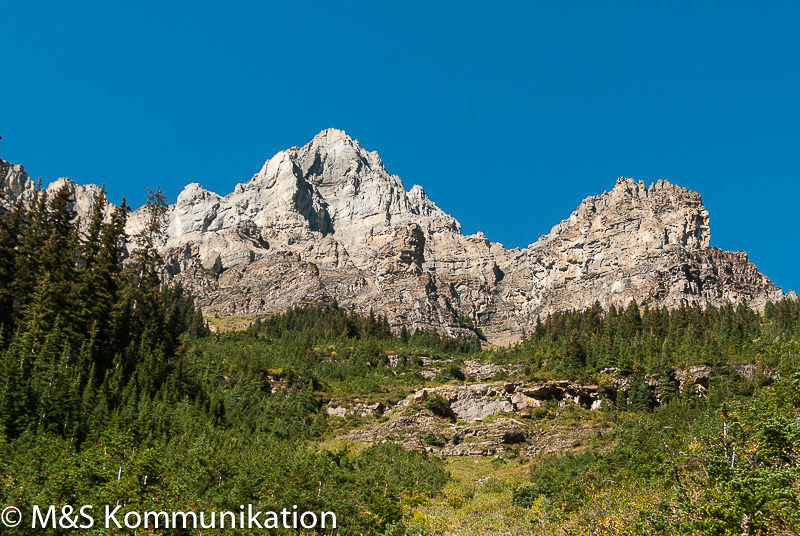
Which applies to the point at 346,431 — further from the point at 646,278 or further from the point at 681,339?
the point at 646,278

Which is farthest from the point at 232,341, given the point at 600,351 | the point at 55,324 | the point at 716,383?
the point at 716,383

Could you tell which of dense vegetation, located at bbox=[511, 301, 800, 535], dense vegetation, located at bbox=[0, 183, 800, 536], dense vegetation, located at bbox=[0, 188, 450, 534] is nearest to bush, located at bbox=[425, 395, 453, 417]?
dense vegetation, located at bbox=[0, 183, 800, 536]

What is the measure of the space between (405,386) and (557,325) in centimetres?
5775

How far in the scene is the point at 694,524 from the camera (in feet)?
62.9

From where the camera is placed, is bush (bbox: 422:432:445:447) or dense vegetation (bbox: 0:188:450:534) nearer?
dense vegetation (bbox: 0:188:450:534)

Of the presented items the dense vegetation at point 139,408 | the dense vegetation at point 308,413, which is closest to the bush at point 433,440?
the dense vegetation at point 308,413

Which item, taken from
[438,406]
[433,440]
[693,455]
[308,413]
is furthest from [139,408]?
[693,455]

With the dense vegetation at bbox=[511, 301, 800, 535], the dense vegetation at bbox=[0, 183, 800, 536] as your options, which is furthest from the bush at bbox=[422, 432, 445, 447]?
the dense vegetation at bbox=[511, 301, 800, 535]

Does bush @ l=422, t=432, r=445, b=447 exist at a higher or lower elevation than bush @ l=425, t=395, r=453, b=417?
lower

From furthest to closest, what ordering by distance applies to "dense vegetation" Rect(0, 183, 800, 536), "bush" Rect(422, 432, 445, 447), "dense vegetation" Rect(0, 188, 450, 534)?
"bush" Rect(422, 432, 445, 447)
"dense vegetation" Rect(0, 188, 450, 534)
"dense vegetation" Rect(0, 183, 800, 536)

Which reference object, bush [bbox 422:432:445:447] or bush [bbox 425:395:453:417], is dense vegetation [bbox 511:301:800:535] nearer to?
bush [bbox 422:432:445:447]

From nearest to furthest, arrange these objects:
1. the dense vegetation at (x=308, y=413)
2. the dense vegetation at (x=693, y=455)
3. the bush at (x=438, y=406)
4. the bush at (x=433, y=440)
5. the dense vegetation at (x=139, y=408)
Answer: the dense vegetation at (x=693, y=455)
the dense vegetation at (x=308, y=413)
the dense vegetation at (x=139, y=408)
the bush at (x=433, y=440)
the bush at (x=438, y=406)

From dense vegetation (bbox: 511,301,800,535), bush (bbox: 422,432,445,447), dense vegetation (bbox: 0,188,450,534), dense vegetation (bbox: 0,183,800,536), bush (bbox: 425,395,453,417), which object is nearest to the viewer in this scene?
dense vegetation (bbox: 511,301,800,535)

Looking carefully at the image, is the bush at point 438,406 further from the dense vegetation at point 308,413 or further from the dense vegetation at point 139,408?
the dense vegetation at point 139,408
